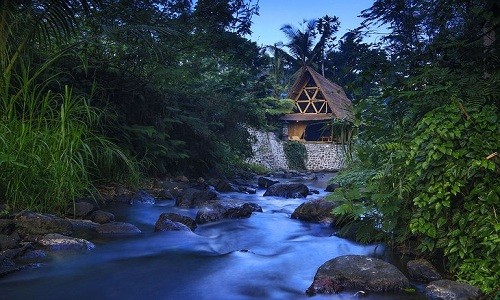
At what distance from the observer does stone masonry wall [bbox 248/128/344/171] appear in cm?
1921

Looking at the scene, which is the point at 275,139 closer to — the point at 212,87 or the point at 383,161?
the point at 212,87

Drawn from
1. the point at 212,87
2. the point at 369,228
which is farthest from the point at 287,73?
the point at 369,228

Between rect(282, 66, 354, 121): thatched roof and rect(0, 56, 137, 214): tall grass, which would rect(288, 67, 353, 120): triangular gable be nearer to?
rect(282, 66, 354, 121): thatched roof

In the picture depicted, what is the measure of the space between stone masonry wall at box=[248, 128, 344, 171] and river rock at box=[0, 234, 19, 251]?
1441 cm

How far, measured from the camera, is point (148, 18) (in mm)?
7941

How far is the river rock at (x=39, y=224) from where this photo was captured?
3.92 meters

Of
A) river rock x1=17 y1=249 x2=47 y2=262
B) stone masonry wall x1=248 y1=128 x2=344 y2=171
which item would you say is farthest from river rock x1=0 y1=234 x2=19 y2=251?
stone masonry wall x1=248 y1=128 x2=344 y2=171

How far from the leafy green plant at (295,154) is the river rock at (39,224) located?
1690 centimetres

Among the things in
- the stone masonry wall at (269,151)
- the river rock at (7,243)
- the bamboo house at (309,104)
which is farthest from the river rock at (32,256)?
the bamboo house at (309,104)

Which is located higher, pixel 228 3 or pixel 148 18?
pixel 228 3

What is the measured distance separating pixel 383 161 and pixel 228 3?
6680 mm

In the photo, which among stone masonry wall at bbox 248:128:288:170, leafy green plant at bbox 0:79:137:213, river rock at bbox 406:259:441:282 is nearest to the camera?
river rock at bbox 406:259:441:282

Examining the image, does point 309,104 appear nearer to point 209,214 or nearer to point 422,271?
point 209,214

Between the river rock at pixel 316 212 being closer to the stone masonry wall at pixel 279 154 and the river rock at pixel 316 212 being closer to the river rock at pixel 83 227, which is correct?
the river rock at pixel 83 227
